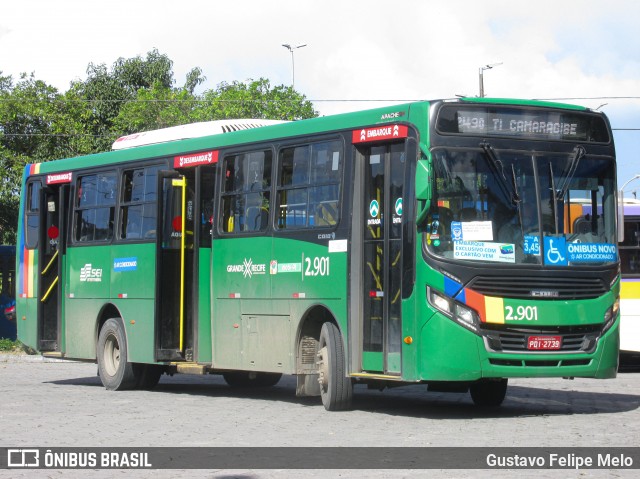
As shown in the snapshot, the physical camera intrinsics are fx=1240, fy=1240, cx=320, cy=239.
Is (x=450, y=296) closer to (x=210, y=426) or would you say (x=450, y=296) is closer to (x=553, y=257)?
(x=553, y=257)

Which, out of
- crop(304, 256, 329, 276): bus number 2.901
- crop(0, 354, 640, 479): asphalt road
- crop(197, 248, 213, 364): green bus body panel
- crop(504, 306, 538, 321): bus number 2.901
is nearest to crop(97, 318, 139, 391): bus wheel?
crop(0, 354, 640, 479): asphalt road

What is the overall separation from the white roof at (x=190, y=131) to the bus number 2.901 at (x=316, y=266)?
2.95 m

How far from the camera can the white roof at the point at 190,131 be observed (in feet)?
58.5

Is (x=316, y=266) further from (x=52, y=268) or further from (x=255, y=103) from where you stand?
(x=255, y=103)

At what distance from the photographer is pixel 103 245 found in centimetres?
1900

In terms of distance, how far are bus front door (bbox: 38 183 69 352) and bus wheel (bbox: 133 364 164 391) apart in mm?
2150

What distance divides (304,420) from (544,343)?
268 cm

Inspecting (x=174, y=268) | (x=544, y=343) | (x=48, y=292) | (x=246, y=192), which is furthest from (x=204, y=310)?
(x=544, y=343)

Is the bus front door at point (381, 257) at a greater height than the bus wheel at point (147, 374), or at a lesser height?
greater

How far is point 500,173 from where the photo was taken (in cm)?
1312

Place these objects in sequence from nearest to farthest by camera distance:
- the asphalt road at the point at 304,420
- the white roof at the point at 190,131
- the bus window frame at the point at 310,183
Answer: the asphalt road at the point at 304,420, the bus window frame at the point at 310,183, the white roof at the point at 190,131

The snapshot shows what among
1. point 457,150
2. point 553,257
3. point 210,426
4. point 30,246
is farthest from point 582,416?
point 30,246

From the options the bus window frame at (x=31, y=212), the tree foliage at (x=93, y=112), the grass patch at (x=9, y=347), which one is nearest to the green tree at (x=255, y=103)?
the tree foliage at (x=93, y=112)

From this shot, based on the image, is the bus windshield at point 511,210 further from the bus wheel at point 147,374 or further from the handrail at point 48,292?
the handrail at point 48,292
